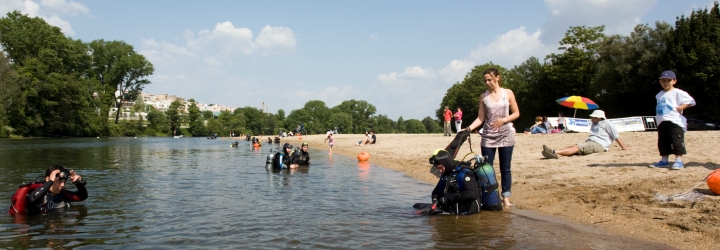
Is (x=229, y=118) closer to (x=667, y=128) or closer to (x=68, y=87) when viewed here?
(x=68, y=87)

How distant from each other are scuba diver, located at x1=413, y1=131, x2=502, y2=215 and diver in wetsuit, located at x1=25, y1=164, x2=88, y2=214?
248 inches

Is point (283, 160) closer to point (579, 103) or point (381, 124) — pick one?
point (579, 103)

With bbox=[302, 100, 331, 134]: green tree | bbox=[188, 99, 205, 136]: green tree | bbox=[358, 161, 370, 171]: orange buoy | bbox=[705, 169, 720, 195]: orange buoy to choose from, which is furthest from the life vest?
bbox=[302, 100, 331, 134]: green tree

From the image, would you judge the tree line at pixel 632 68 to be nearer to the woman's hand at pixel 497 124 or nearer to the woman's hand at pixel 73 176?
the woman's hand at pixel 497 124

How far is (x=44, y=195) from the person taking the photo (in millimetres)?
8102

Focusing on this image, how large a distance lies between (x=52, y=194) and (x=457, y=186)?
694cm

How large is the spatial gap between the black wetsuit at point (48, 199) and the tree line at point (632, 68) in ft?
124

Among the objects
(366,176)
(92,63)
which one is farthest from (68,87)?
(366,176)

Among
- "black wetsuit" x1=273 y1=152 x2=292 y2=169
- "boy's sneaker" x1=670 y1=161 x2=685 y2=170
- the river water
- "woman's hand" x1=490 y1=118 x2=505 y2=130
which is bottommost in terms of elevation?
the river water

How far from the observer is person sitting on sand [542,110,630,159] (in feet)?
41.1

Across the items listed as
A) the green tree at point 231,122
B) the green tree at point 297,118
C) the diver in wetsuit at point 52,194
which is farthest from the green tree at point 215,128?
the diver in wetsuit at point 52,194

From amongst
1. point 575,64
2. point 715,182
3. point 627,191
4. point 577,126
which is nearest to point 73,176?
point 627,191

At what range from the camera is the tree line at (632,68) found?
34125 mm

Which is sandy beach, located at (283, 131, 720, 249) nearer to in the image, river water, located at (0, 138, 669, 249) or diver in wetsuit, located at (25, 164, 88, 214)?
river water, located at (0, 138, 669, 249)
